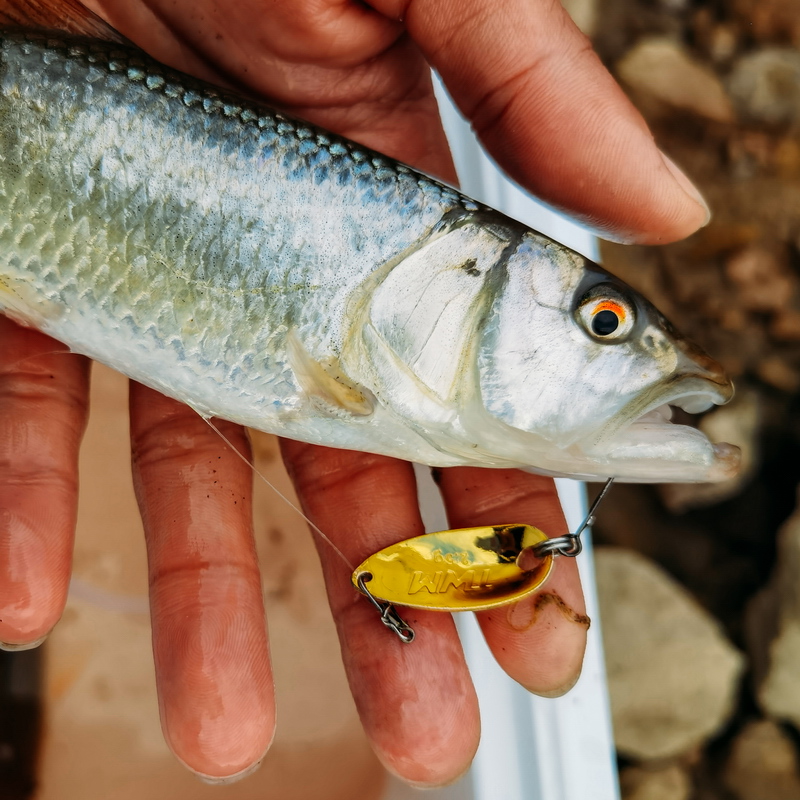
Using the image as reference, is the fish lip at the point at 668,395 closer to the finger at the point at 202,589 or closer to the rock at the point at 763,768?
the finger at the point at 202,589

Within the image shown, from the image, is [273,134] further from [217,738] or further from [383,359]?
[217,738]

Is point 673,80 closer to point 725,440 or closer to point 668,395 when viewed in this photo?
point 725,440

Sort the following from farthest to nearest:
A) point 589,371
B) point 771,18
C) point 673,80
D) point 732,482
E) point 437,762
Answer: point 771,18 < point 673,80 < point 732,482 < point 437,762 < point 589,371

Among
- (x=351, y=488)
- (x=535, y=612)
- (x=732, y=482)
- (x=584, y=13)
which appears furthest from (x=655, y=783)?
(x=584, y=13)

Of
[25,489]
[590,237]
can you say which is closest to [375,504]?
[25,489]

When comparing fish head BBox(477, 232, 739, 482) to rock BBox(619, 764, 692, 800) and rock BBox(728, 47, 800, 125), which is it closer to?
rock BBox(619, 764, 692, 800)

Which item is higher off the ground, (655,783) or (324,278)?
(324,278)

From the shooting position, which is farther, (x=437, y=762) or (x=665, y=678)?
(x=665, y=678)
